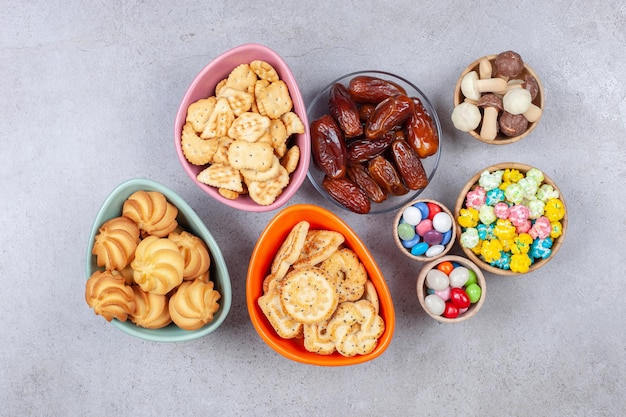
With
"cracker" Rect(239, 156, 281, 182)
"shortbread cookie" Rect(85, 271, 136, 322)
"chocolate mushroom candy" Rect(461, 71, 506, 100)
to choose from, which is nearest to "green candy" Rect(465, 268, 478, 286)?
"chocolate mushroom candy" Rect(461, 71, 506, 100)

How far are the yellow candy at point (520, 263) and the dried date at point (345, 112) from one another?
47cm

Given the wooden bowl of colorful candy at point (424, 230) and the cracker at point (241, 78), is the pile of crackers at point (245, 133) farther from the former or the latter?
the wooden bowl of colorful candy at point (424, 230)

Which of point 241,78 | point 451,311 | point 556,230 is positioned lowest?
point 451,311

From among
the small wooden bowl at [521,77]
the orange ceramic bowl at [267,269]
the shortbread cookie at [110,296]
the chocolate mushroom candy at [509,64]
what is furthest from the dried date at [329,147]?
the shortbread cookie at [110,296]

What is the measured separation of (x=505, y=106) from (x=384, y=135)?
0.29 meters

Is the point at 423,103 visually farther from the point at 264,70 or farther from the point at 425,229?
the point at 264,70

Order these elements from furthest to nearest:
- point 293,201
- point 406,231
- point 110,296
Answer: point 293,201
point 406,231
point 110,296

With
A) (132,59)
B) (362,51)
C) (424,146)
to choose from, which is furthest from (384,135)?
(132,59)

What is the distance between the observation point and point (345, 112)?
1425mm

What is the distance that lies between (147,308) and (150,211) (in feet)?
0.68

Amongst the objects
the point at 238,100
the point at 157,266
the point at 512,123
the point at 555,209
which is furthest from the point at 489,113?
the point at 157,266

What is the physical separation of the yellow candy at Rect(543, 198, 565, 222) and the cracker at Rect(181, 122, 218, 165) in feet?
2.60

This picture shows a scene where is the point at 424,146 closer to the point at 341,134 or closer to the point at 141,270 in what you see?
the point at 341,134

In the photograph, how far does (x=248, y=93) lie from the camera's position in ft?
4.44
